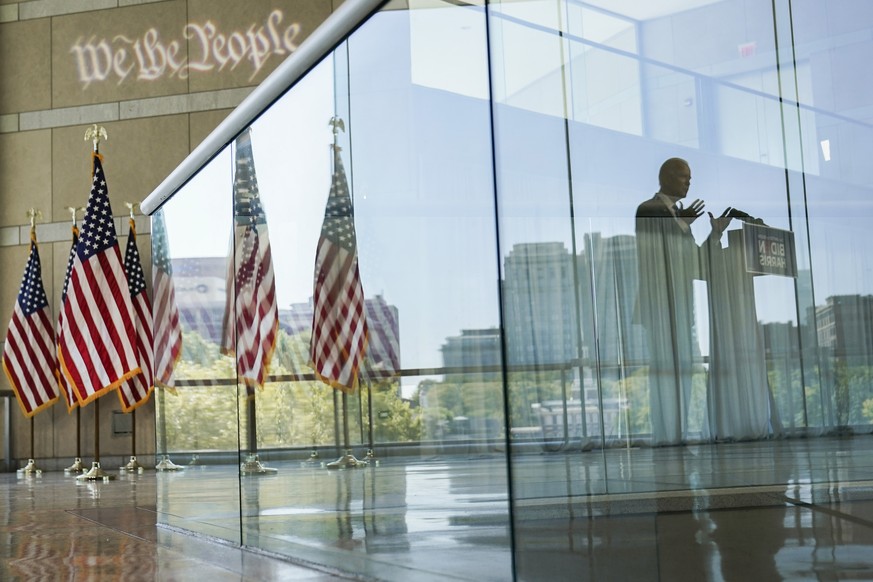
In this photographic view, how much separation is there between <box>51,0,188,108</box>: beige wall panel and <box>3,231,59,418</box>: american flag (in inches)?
103

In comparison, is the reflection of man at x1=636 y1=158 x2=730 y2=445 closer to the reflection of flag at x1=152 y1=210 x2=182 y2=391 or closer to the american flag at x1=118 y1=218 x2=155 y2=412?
the reflection of flag at x1=152 y1=210 x2=182 y2=391

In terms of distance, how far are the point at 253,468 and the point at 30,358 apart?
775 centimetres

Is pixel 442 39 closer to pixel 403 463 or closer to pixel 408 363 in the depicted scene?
pixel 408 363

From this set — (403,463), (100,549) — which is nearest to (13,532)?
(100,549)

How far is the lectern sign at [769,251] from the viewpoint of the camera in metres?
1.65

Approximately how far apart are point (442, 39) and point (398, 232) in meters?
0.41

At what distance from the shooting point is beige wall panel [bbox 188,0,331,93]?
34.6 ft

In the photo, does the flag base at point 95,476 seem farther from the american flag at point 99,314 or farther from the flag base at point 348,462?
the flag base at point 348,462

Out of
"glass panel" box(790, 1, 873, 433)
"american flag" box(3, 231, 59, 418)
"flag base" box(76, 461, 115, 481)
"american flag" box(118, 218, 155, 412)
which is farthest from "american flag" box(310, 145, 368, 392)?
"american flag" box(3, 231, 59, 418)

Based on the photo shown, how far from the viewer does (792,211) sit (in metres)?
1.66

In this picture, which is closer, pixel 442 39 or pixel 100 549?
pixel 442 39

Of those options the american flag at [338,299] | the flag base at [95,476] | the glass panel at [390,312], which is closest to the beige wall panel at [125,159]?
the flag base at [95,476]

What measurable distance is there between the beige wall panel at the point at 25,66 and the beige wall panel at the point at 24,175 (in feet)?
1.24

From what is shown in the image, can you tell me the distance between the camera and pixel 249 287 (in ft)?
9.53
